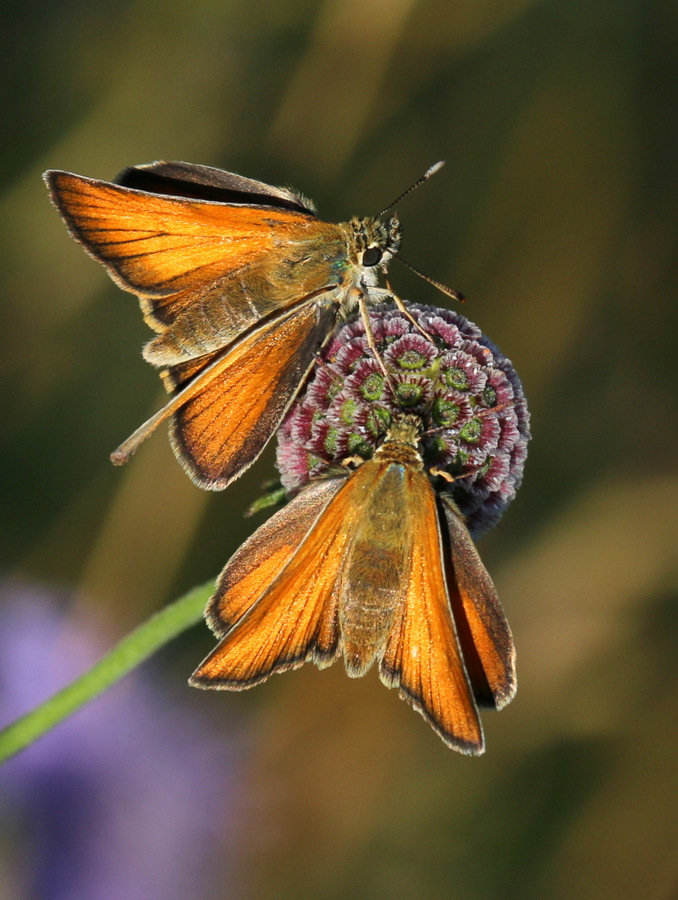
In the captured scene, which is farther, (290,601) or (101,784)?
(101,784)

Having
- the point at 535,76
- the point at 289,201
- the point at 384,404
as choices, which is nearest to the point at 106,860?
the point at 384,404

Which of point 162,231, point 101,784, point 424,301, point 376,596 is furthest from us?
point 424,301

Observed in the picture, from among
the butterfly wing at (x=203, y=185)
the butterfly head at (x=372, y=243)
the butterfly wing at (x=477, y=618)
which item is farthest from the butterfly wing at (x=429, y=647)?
the butterfly wing at (x=203, y=185)

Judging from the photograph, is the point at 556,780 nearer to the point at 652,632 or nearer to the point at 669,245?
the point at 652,632

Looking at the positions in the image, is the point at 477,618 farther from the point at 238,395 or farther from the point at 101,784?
the point at 101,784

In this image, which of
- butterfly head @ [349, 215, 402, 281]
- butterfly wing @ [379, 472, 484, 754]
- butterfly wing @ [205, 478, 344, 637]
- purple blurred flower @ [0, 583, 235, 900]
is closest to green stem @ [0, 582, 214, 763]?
butterfly wing @ [205, 478, 344, 637]

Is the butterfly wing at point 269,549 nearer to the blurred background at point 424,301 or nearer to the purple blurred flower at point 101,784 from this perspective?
the purple blurred flower at point 101,784

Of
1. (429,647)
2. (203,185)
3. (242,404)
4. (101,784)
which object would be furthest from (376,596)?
(101,784)
